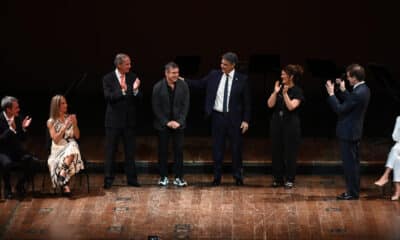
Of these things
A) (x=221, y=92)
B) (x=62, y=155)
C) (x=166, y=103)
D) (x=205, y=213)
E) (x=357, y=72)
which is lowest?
(x=205, y=213)

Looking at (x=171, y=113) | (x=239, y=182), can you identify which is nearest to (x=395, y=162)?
(x=239, y=182)

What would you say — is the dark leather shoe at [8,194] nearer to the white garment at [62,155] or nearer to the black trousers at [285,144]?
the white garment at [62,155]

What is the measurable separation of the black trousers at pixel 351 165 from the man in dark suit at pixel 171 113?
1.81 m

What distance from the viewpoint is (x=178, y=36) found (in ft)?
48.4

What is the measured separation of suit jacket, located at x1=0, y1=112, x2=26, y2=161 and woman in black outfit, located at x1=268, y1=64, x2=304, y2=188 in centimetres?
274

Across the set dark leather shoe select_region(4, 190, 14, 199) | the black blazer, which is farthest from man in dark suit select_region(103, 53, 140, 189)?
dark leather shoe select_region(4, 190, 14, 199)

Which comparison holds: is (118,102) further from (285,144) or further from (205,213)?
(285,144)

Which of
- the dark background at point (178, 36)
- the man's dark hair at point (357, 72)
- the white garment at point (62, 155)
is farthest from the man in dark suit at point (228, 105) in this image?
the dark background at point (178, 36)

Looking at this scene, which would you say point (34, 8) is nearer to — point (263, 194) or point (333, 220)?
point (263, 194)

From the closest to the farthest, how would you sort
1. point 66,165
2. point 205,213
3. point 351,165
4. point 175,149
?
1. point 205,213
2. point 351,165
3. point 66,165
4. point 175,149

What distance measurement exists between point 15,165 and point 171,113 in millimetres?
1820

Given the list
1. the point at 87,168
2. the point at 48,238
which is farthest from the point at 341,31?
the point at 48,238

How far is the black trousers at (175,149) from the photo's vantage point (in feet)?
34.8

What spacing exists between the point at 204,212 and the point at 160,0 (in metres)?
5.76
